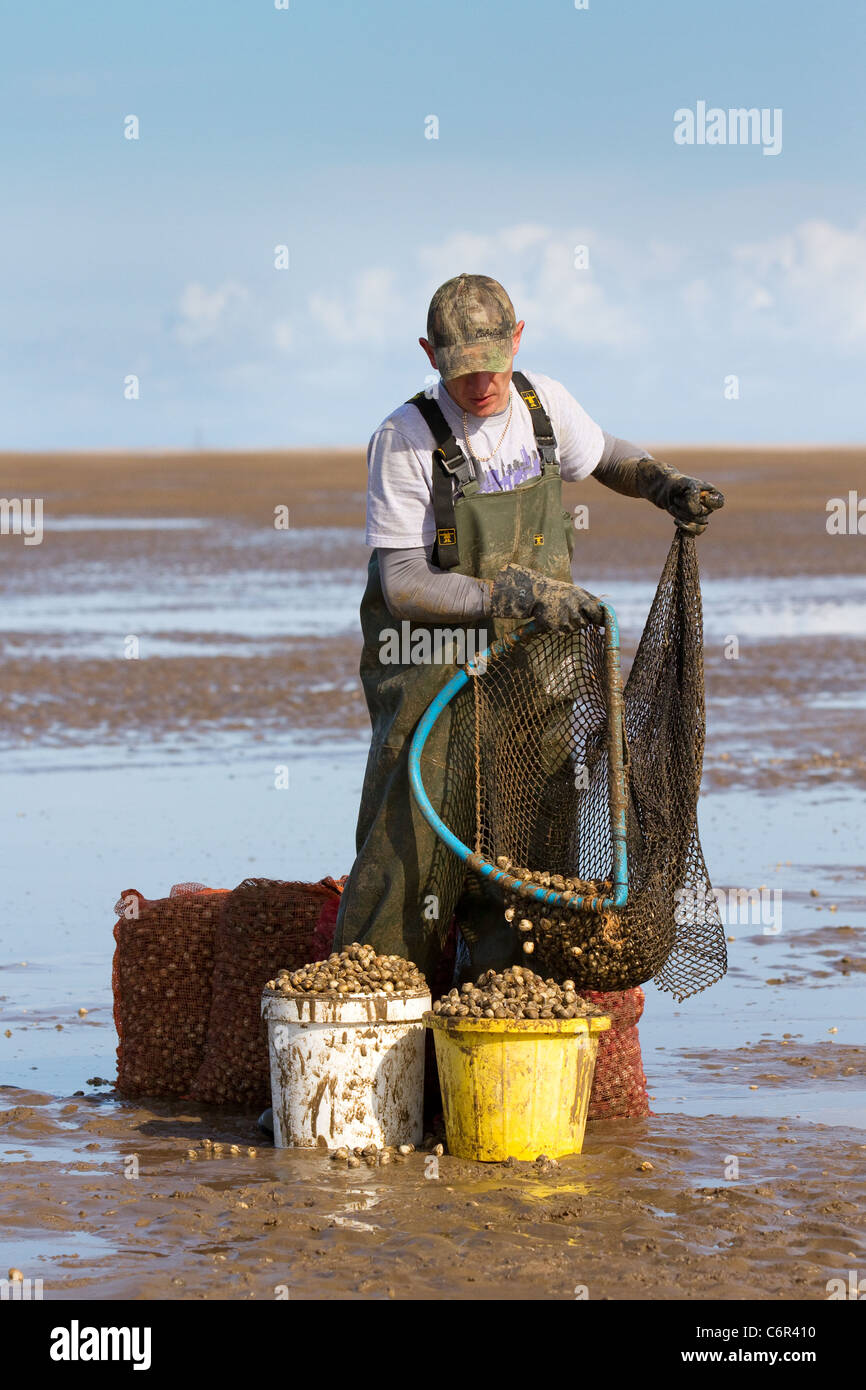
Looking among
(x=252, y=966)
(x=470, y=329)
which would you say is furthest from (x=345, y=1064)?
(x=470, y=329)

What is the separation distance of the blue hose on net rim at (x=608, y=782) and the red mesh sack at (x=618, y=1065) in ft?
1.96

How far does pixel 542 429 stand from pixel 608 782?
98 centimetres

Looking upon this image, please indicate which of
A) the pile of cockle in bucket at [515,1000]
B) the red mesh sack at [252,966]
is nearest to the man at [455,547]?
the pile of cockle in bucket at [515,1000]

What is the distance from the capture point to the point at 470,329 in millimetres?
5281

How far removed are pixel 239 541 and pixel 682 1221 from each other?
2655cm

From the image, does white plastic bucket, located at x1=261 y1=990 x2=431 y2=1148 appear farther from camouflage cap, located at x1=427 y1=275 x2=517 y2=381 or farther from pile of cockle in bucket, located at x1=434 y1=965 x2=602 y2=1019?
camouflage cap, located at x1=427 y1=275 x2=517 y2=381

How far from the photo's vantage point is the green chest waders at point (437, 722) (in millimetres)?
5383

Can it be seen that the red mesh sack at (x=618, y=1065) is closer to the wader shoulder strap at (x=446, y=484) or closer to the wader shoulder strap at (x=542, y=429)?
the wader shoulder strap at (x=446, y=484)

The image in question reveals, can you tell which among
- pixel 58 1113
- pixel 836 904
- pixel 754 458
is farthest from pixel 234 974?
pixel 754 458

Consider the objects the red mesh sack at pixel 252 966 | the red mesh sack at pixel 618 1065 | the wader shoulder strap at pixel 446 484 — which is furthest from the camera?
the red mesh sack at pixel 252 966

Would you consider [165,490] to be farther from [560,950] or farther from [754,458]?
[560,950]

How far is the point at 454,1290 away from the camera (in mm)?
4344
